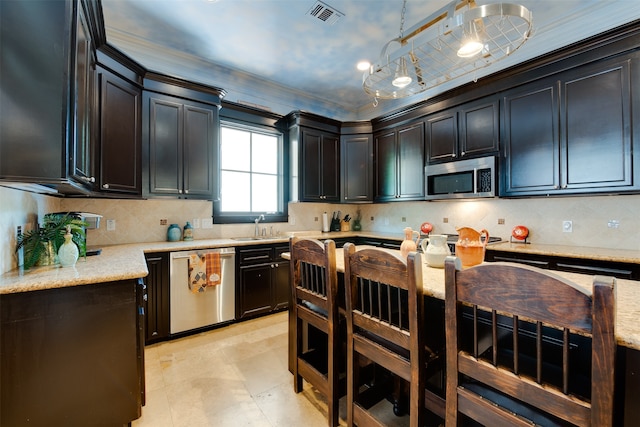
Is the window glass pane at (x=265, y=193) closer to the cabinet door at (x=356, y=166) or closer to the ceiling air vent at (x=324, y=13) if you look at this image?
the cabinet door at (x=356, y=166)

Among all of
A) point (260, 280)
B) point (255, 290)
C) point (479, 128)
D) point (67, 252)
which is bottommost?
point (255, 290)

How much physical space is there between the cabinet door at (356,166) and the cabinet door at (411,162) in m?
0.55

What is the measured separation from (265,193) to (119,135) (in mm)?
1879

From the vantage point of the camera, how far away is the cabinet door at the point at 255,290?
3.16 meters

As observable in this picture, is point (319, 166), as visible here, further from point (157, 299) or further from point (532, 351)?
point (532, 351)

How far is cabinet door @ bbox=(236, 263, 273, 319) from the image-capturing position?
10.4 ft

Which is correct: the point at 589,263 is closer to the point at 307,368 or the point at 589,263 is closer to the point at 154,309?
the point at 307,368

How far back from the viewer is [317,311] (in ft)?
5.89

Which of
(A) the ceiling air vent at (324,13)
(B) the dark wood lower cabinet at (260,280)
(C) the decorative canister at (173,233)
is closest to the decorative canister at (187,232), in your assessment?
(C) the decorative canister at (173,233)

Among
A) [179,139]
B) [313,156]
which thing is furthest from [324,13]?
[179,139]

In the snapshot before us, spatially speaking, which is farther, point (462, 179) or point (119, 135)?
point (462, 179)

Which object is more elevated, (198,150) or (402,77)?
(402,77)

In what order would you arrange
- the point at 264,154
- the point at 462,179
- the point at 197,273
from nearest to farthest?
1. the point at 197,273
2. the point at 462,179
3. the point at 264,154

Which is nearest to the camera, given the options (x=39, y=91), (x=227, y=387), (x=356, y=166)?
(x=39, y=91)
